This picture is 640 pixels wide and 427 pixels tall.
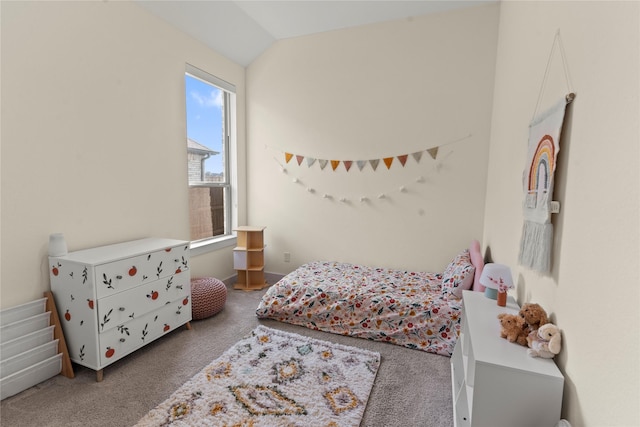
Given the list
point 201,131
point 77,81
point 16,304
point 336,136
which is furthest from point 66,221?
point 336,136

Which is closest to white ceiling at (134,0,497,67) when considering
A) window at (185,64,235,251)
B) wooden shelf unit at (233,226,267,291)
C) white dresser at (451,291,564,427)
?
window at (185,64,235,251)

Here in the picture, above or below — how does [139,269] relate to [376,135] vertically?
below

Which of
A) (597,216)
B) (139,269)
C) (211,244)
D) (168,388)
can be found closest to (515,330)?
(597,216)

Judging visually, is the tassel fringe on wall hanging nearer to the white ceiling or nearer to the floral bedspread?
the floral bedspread

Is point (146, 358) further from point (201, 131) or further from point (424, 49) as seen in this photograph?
point (424, 49)

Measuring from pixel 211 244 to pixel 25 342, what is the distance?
1.73 m

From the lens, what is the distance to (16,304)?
1.81 metres

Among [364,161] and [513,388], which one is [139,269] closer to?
[513,388]

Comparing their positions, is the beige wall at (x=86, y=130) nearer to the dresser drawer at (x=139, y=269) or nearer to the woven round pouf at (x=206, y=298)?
the dresser drawer at (x=139, y=269)

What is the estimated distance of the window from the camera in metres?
3.20

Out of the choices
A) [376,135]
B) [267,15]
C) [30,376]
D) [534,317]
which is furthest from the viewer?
[376,135]

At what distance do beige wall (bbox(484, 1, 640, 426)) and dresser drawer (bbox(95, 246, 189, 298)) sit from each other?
233 centimetres

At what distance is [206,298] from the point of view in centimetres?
268

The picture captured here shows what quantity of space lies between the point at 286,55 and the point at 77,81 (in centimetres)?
220
